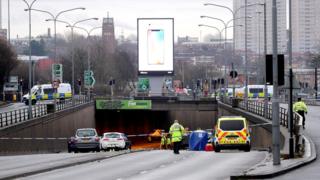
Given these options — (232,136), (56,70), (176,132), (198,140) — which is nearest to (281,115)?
(198,140)

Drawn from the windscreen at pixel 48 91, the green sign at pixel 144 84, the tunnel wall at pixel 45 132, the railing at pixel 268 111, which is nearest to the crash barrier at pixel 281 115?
the railing at pixel 268 111

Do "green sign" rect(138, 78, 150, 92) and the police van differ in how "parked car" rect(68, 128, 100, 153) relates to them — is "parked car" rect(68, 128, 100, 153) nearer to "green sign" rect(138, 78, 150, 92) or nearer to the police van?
the police van

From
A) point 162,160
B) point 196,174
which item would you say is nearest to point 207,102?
point 162,160

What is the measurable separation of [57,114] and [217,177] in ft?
152

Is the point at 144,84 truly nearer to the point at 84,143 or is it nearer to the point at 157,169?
the point at 84,143

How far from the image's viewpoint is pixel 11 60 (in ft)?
360

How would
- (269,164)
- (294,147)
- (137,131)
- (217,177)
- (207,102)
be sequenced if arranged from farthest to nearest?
1. (137,131)
2. (207,102)
3. (294,147)
4. (269,164)
5. (217,177)

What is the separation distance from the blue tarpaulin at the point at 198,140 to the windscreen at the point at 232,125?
1090 centimetres

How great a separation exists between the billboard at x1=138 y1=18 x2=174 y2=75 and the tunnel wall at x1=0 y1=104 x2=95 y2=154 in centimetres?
2024

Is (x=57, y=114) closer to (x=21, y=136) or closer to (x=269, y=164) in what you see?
(x=21, y=136)

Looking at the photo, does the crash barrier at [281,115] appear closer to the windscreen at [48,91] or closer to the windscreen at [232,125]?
the windscreen at [232,125]

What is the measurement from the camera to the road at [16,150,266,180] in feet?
87.7

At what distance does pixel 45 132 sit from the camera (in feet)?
213

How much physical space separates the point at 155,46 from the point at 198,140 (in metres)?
52.9
